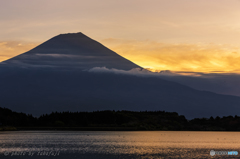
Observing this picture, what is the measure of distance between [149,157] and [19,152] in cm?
3156

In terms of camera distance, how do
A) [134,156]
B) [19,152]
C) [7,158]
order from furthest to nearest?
[19,152] < [134,156] < [7,158]

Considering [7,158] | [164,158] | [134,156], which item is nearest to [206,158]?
[164,158]

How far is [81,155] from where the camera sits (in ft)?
304

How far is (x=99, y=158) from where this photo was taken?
86500 millimetres

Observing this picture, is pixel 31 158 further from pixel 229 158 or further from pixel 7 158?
pixel 229 158

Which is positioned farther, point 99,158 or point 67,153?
point 67,153

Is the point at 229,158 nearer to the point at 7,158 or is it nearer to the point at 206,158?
the point at 206,158

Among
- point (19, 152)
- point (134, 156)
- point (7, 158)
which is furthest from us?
point (19, 152)

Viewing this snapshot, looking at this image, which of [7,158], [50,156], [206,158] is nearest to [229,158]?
[206,158]

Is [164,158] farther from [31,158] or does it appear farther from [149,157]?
[31,158]

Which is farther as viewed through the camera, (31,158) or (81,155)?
(81,155)

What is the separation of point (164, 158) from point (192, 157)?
6700 millimetres

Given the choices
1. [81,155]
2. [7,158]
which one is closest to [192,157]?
[81,155]

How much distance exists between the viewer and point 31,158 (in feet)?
279
